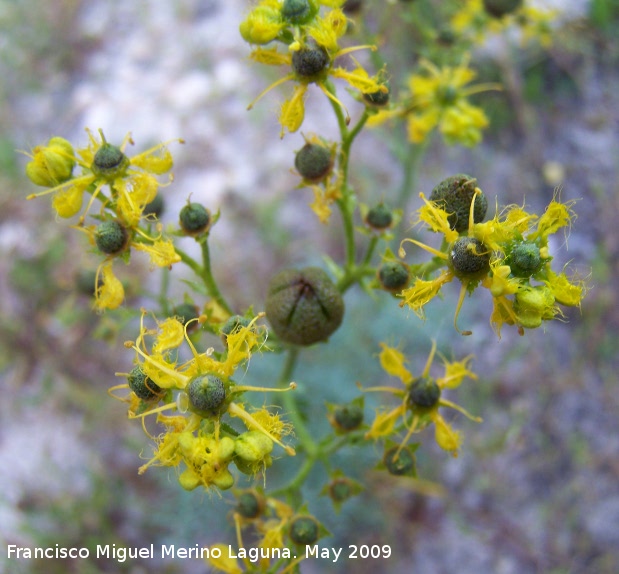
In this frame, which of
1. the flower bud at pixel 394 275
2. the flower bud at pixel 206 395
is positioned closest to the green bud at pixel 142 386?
the flower bud at pixel 206 395

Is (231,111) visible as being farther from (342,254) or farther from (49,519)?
(49,519)

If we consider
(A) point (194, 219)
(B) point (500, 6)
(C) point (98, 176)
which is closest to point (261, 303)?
(A) point (194, 219)

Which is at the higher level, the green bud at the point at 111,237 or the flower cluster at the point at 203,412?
the green bud at the point at 111,237

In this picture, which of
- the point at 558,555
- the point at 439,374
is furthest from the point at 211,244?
the point at 558,555

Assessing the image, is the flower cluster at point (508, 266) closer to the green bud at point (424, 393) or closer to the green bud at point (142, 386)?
the green bud at point (424, 393)

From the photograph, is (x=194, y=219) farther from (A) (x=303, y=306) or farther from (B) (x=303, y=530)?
(B) (x=303, y=530)
